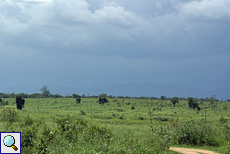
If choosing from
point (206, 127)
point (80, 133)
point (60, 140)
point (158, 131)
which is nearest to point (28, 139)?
point (60, 140)

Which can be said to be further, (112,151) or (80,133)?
(80,133)

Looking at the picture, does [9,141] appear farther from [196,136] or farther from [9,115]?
[9,115]

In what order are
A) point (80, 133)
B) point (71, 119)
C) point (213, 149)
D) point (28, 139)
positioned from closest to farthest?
1. point (28, 139)
2. point (80, 133)
3. point (71, 119)
4. point (213, 149)

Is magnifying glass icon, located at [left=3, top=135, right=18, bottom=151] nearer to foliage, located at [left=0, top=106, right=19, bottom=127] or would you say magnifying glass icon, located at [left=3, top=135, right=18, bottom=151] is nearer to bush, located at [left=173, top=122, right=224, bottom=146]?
bush, located at [left=173, top=122, right=224, bottom=146]

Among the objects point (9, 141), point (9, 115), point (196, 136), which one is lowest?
point (196, 136)

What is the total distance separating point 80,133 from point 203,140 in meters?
10.6

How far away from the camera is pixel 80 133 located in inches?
752

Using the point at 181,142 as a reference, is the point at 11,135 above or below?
above

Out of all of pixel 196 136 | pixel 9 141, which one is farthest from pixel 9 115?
pixel 9 141

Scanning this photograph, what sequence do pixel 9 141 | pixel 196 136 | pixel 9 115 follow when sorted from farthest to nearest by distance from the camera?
1. pixel 9 115
2. pixel 196 136
3. pixel 9 141

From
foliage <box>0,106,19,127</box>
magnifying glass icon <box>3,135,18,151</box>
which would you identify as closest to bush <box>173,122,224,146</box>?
magnifying glass icon <box>3,135,18,151</box>

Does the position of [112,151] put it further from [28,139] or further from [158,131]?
[158,131]

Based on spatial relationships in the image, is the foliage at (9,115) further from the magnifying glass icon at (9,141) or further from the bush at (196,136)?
the magnifying glass icon at (9,141)

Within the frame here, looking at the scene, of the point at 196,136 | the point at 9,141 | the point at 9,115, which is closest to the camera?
the point at 9,141
